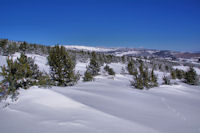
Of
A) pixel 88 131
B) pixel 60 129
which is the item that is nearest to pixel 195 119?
pixel 88 131

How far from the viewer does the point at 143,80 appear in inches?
521

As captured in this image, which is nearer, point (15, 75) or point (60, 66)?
point (15, 75)

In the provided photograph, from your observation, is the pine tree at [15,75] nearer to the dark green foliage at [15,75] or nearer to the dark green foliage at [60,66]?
the dark green foliage at [15,75]

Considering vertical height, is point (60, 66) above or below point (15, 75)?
above

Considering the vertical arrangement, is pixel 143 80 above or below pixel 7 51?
below

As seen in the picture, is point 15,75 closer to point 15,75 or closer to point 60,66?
point 15,75

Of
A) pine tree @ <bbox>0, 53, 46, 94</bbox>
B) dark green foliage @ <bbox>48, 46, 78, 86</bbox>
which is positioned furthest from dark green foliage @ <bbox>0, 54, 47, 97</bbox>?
dark green foliage @ <bbox>48, 46, 78, 86</bbox>

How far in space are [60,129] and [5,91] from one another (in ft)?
13.3

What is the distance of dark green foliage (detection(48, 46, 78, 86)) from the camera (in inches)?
399

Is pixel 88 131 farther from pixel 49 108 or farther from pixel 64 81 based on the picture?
pixel 64 81

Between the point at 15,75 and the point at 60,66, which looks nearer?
the point at 15,75

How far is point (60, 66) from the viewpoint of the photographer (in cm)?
1016

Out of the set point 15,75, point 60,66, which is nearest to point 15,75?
point 15,75

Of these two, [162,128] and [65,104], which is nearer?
[162,128]
